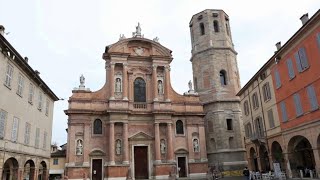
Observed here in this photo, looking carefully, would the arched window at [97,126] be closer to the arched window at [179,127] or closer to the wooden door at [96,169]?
the wooden door at [96,169]

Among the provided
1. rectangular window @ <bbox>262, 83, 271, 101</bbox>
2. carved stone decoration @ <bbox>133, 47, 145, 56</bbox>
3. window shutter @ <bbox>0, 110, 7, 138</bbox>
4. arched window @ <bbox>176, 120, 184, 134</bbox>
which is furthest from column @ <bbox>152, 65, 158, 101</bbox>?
window shutter @ <bbox>0, 110, 7, 138</bbox>

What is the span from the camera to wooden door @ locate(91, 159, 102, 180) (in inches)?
1048

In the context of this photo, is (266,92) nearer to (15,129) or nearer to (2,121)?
(15,129)

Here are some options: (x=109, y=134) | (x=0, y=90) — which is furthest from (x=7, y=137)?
(x=109, y=134)

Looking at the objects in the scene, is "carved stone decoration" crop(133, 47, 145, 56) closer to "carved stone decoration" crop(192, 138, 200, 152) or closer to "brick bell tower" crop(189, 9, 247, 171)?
"brick bell tower" crop(189, 9, 247, 171)

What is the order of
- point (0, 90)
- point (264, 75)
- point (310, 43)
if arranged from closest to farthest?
point (0, 90) < point (310, 43) < point (264, 75)

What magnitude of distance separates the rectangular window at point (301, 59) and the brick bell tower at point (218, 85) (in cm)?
1522

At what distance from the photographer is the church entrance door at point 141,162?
1089 inches

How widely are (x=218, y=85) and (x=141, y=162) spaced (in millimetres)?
13621

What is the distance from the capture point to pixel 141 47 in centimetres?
3200

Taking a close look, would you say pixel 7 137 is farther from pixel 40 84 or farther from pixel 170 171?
pixel 170 171

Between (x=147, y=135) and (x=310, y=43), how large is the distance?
57.4ft

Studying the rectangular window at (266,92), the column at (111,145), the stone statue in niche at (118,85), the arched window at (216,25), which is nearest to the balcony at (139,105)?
the stone statue in niche at (118,85)

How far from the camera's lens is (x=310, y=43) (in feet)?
55.6
